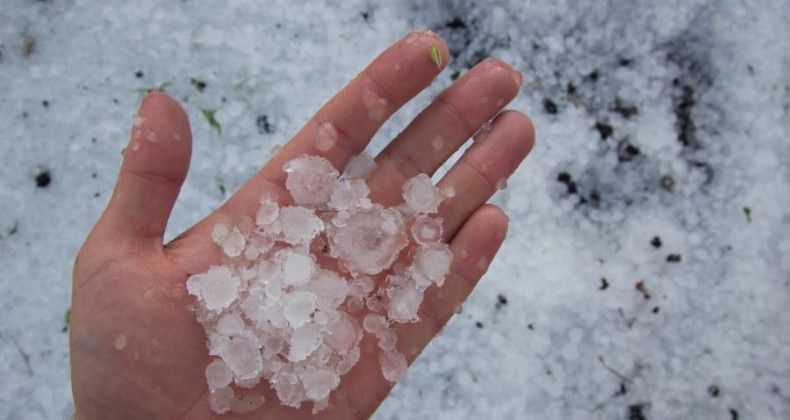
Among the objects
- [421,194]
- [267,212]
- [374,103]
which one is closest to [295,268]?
[267,212]

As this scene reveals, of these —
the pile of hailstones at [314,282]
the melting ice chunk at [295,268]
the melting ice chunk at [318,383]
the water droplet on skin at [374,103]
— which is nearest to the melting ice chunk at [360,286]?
the pile of hailstones at [314,282]

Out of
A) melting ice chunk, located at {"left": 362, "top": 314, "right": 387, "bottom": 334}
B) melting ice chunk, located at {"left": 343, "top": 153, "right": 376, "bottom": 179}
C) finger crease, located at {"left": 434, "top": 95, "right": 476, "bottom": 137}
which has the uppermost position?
finger crease, located at {"left": 434, "top": 95, "right": 476, "bottom": 137}

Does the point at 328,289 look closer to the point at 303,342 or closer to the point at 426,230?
the point at 303,342

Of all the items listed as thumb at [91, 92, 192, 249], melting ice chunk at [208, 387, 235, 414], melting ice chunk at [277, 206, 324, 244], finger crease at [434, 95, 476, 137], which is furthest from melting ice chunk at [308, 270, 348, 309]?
finger crease at [434, 95, 476, 137]

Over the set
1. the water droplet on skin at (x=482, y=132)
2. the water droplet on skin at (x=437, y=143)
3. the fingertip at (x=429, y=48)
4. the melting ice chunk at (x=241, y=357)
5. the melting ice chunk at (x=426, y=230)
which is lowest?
the melting ice chunk at (x=241, y=357)

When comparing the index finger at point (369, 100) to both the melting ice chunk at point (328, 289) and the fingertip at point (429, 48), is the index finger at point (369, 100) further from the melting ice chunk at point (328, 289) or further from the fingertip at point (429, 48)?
the melting ice chunk at point (328, 289)

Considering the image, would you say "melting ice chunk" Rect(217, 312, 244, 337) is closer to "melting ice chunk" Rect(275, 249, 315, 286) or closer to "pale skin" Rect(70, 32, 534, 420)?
"pale skin" Rect(70, 32, 534, 420)
